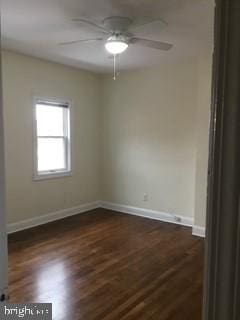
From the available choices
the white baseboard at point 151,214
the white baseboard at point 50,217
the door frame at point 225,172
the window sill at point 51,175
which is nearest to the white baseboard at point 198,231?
the white baseboard at point 151,214

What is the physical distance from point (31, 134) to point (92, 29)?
2.01m

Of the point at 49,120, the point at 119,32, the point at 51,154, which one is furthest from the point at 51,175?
the point at 119,32

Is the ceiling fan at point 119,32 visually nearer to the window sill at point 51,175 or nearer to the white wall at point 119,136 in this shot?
the white wall at point 119,136

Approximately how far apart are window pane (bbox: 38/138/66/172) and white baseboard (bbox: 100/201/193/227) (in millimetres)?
1299

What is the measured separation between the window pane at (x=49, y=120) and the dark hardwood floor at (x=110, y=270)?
5.18 feet

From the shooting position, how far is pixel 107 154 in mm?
5527

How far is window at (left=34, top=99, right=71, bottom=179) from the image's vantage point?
4406 mm

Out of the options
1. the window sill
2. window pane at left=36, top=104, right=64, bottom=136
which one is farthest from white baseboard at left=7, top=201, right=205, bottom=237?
window pane at left=36, top=104, right=64, bottom=136

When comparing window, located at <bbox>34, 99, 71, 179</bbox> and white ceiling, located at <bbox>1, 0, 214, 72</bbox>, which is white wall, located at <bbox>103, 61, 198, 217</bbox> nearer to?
white ceiling, located at <bbox>1, 0, 214, 72</bbox>

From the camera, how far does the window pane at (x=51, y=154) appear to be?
178 inches

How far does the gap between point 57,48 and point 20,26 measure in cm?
82

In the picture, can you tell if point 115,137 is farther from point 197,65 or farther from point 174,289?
point 174,289

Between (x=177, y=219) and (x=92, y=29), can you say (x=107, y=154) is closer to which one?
(x=177, y=219)

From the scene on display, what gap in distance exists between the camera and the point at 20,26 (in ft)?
9.52
